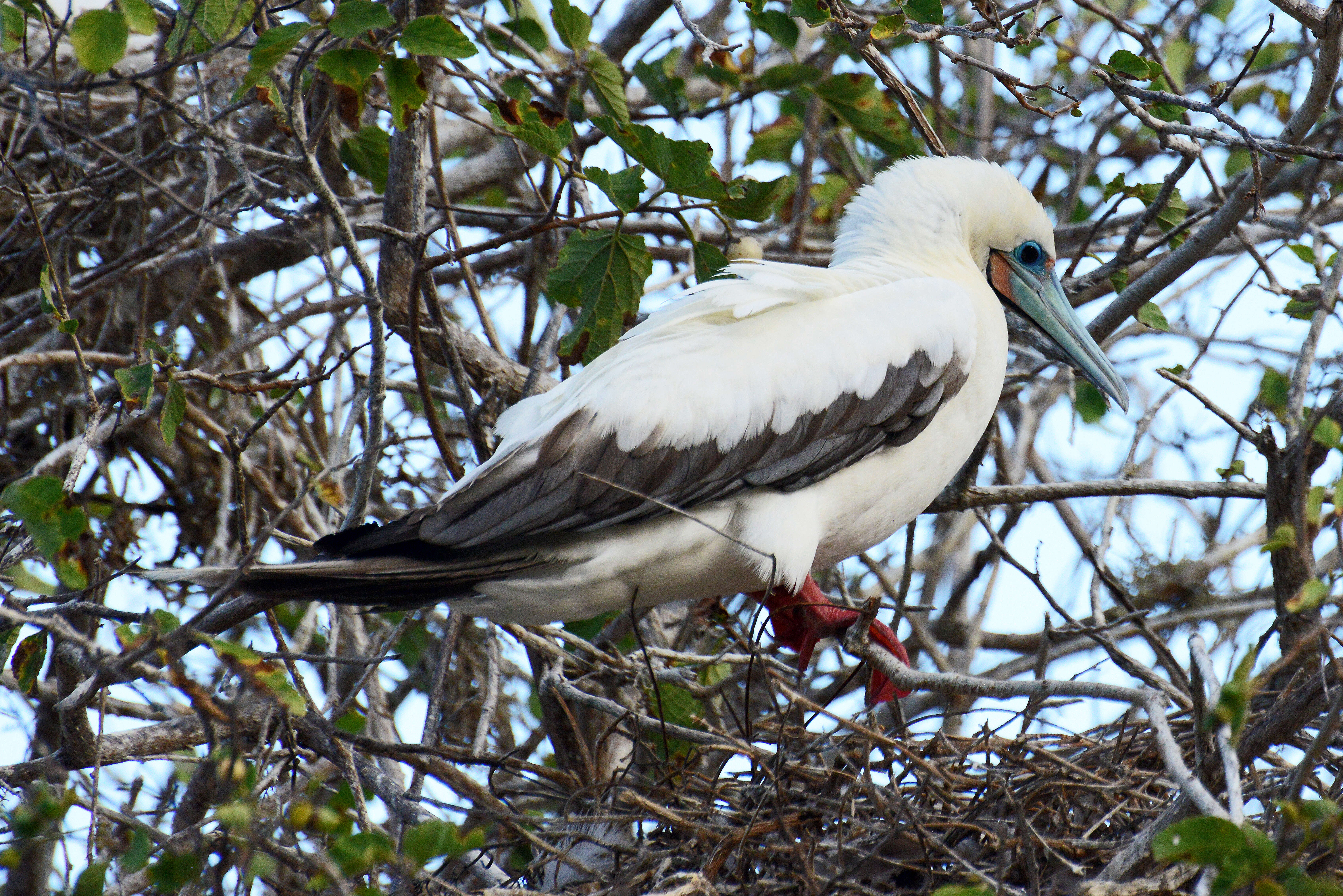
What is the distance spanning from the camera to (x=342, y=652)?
15.5ft

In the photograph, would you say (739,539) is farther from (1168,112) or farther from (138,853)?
(138,853)

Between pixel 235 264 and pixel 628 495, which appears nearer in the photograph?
pixel 628 495

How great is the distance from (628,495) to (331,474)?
1.22m

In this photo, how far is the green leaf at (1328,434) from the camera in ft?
6.36

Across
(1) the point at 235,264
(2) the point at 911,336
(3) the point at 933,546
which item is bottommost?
(3) the point at 933,546

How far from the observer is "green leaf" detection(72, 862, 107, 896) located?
1901 millimetres

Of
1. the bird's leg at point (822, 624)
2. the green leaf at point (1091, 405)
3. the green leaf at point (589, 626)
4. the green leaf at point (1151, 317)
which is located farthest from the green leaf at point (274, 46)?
the green leaf at point (1091, 405)

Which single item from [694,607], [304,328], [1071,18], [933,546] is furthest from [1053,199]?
[304,328]

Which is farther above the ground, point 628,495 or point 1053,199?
point 1053,199

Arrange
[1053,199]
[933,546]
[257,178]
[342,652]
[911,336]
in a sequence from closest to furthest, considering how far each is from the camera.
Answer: [911,336] → [257,178] → [342,652] → [933,546] → [1053,199]

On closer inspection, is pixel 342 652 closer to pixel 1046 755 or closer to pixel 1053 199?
pixel 1046 755

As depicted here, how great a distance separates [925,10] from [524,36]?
6.52 ft

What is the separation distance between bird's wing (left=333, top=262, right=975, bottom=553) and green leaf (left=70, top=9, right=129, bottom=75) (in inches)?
47.2

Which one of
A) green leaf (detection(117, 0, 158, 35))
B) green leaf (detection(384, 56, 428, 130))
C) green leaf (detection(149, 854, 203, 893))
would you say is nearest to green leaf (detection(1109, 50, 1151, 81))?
green leaf (detection(384, 56, 428, 130))
